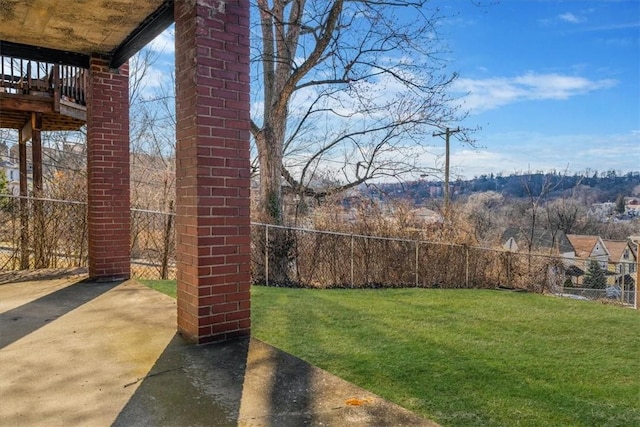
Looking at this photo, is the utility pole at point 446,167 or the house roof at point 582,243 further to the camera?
the house roof at point 582,243

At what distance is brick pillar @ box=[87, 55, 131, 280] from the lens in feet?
15.4

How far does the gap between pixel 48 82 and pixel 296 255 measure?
216 inches

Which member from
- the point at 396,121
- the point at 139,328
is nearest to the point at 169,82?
the point at 396,121

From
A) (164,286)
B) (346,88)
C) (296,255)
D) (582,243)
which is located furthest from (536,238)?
(164,286)

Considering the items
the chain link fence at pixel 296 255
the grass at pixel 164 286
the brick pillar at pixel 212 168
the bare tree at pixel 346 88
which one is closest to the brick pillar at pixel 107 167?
the grass at pixel 164 286

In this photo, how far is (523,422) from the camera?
2186 millimetres

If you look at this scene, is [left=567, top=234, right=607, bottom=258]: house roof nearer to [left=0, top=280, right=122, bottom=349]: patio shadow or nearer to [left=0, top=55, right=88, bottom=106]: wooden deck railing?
[left=0, top=55, right=88, bottom=106]: wooden deck railing

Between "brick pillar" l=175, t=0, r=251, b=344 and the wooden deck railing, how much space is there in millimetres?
5327

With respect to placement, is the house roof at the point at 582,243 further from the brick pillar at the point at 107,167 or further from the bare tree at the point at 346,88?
the brick pillar at the point at 107,167

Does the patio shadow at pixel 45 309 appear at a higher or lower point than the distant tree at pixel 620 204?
lower

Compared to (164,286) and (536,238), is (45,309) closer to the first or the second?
(164,286)

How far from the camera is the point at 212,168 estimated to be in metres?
2.77

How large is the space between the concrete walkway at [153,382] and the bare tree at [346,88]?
622 cm

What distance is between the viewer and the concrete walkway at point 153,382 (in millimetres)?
1849
